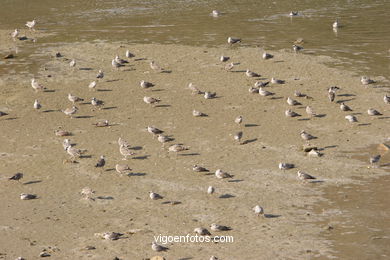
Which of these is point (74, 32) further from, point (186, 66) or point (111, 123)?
point (111, 123)

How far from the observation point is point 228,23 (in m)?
44.4

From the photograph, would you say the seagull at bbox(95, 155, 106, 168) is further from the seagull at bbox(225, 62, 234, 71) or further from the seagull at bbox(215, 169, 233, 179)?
the seagull at bbox(225, 62, 234, 71)

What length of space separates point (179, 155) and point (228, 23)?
1769 cm

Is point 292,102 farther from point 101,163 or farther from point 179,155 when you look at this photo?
point 101,163

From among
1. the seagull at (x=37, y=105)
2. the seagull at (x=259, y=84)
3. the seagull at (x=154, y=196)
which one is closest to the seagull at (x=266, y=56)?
the seagull at (x=259, y=84)

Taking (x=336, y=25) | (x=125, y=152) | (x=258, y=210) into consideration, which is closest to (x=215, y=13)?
(x=336, y=25)

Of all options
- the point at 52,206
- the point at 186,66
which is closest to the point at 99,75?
the point at 186,66

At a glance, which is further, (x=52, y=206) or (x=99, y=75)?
(x=99, y=75)

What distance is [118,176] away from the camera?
26.6m

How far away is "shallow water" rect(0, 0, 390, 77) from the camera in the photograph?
130ft

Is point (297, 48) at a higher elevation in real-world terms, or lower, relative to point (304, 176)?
lower

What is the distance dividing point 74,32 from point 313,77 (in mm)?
14139

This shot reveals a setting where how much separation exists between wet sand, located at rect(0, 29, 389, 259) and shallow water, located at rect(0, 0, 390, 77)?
184cm

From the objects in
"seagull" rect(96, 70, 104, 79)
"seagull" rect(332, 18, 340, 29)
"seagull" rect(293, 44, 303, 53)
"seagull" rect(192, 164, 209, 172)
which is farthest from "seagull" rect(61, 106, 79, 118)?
"seagull" rect(332, 18, 340, 29)
